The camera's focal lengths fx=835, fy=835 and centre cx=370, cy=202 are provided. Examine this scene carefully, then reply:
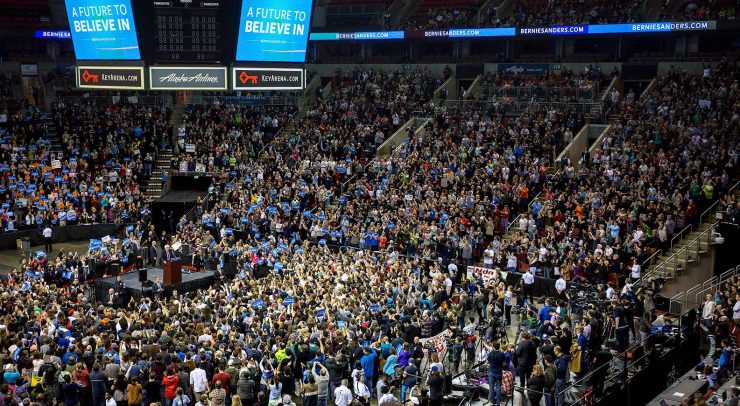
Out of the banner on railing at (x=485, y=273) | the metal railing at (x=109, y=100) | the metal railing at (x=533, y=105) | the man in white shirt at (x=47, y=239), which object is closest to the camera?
the banner on railing at (x=485, y=273)

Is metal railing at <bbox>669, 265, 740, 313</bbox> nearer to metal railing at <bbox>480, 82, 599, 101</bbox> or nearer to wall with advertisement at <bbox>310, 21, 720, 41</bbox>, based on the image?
metal railing at <bbox>480, 82, 599, 101</bbox>

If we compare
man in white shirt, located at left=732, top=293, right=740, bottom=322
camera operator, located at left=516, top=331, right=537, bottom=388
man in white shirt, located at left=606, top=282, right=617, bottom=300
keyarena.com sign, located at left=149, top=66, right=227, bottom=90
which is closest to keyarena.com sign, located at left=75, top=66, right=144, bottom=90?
keyarena.com sign, located at left=149, top=66, right=227, bottom=90

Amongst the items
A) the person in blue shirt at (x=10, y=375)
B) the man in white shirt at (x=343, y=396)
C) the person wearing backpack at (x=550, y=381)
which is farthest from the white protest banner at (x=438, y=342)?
the person in blue shirt at (x=10, y=375)

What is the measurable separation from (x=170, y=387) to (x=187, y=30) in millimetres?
12166

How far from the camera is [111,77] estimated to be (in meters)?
25.0

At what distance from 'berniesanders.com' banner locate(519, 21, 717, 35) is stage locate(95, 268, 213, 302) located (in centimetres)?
2442

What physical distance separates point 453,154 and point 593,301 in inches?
642

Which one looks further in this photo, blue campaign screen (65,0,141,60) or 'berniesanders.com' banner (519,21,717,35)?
'berniesanders.com' banner (519,21,717,35)

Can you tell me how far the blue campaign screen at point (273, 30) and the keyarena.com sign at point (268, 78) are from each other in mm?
380

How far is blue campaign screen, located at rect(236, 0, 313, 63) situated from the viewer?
25.5m

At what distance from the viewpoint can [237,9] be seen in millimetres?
25281

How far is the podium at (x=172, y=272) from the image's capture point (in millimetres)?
29047

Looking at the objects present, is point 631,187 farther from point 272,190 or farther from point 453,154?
point 272,190

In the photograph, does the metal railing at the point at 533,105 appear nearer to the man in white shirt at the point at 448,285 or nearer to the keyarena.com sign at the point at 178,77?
the man in white shirt at the point at 448,285
